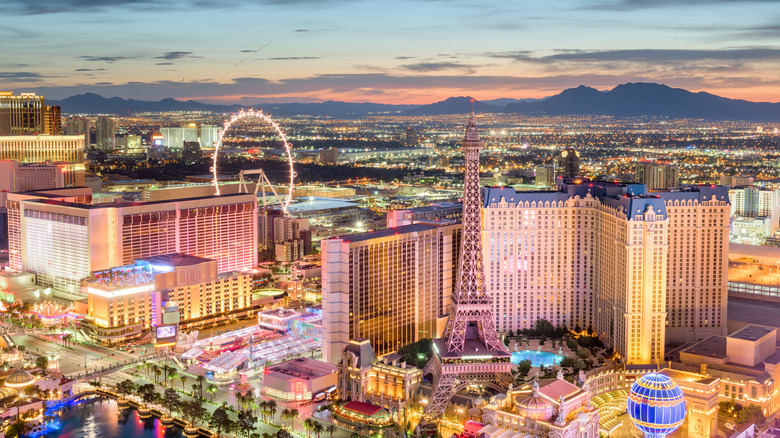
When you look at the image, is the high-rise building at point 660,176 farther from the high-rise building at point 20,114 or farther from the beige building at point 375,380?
the beige building at point 375,380

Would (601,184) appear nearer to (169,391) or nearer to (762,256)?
(762,256)

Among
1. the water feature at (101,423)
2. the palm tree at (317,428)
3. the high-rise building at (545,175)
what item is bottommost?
the water feature at (101,423)

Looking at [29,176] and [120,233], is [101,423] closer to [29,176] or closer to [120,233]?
[120,233]

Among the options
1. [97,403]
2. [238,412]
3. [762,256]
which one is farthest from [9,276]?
[762,256]

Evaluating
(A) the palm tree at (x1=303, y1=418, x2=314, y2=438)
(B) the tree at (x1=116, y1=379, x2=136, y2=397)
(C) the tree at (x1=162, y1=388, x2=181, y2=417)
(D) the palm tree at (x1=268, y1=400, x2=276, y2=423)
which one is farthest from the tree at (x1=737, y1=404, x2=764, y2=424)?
(B) the tree at (x1=116, y1=379, x2=136, y2=397)

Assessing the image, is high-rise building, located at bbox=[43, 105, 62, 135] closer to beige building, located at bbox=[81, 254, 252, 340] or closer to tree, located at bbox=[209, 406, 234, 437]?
beige building, located at bbox=[81, 254, 252, 340]

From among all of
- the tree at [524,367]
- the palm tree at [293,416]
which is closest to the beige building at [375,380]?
the palm tree at [293,416]

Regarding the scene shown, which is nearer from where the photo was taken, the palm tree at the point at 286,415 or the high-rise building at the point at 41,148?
the palm tree at the point at 286,415
